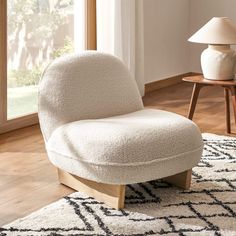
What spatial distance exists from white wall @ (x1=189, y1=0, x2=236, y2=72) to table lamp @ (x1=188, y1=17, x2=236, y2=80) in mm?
2339

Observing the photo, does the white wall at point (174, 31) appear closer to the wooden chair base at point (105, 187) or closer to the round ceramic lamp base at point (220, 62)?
the round ceramic lamp base at point (220, 62)

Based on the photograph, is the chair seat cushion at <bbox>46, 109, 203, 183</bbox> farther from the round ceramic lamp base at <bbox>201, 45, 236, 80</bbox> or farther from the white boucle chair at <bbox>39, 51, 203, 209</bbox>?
the round ceramic lamp base at <bbox>201, 45, 236, 80</bbox>

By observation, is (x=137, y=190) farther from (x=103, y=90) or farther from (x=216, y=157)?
(x=216, y=157)

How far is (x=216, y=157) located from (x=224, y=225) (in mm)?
992

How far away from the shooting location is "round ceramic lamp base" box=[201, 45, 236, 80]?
3816 millimetres

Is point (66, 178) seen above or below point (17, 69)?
below

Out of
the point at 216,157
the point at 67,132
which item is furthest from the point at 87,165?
the point at 216,157

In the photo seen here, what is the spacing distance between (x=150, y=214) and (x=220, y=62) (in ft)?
5.13

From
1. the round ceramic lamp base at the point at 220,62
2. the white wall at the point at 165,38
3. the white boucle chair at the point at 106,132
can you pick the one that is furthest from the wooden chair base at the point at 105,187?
the white wall at the point at 165,38

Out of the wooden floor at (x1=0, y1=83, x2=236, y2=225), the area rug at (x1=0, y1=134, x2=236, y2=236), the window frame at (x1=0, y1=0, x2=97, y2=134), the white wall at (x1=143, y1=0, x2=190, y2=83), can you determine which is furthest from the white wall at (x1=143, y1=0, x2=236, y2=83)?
the area rug at (x1=0, y1=134, x2=236, y2=236)

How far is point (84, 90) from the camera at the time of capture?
2.91 m

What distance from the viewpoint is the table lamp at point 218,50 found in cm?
375

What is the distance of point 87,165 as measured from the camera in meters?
2.58

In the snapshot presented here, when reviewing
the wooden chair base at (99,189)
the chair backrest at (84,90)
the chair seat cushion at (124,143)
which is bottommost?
the wooden chair base at (99,189)
